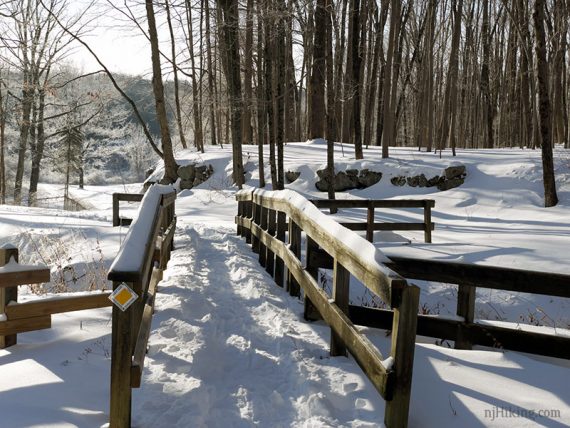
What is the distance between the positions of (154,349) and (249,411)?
4.52 ft

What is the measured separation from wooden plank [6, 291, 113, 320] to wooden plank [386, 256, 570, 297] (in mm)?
2776

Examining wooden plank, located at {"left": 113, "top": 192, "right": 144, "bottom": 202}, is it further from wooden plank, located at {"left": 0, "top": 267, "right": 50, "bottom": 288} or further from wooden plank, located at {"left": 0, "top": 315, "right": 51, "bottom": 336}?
wooden plank, located at {"left": 0, "top": 315, "right": 51, "bottom": 336}

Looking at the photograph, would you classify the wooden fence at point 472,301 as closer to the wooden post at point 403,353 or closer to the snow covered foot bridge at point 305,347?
the snow covered foot bridge at point 305,347

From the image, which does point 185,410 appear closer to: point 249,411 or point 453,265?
point 249,411

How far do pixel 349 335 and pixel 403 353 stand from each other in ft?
2.42

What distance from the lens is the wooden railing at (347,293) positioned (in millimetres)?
2762

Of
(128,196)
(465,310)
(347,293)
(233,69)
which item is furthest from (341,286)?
(233,69)

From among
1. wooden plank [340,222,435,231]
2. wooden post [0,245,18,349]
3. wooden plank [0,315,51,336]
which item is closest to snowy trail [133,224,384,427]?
wooden plank [0,315,51,336]

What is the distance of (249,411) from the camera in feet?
10.9

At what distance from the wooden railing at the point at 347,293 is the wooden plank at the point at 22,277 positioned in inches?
99.7

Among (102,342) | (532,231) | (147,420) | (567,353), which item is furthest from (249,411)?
(532,231)

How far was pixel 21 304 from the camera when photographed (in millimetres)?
4344

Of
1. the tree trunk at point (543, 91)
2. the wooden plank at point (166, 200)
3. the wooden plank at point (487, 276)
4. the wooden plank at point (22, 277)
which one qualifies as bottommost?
the wooden plank at point (22, 277)

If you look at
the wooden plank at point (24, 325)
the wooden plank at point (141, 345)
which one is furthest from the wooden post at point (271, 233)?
the wooden plank at point (24, 325)
